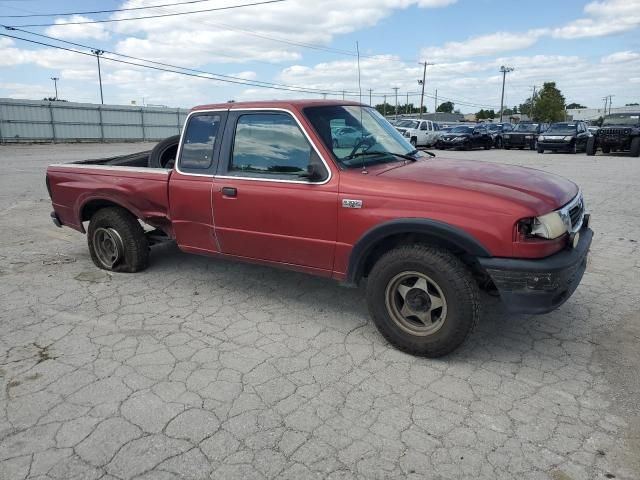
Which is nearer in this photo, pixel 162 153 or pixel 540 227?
pixel 540 227

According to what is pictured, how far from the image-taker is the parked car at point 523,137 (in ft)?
89.8

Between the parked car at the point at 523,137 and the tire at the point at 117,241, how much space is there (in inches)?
1053

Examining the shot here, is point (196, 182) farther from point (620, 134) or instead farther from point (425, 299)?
point (620, 134)

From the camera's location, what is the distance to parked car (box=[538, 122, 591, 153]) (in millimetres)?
23656

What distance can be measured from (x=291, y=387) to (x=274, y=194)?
4.98 feet

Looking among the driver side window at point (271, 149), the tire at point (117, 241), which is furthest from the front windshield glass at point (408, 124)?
the driver side window at point (271, 149)

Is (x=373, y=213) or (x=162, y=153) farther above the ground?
(x=162, y=153)

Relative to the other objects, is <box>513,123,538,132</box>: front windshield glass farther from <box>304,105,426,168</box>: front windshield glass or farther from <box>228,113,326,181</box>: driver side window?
<box>228,113,326,181</box>: driver side window

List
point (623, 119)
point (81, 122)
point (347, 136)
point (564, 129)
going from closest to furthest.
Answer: point (347, 136) < point (623, 119) < point (564, 129) < point (81, 122)

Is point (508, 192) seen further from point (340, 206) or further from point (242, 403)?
point (242, 403)

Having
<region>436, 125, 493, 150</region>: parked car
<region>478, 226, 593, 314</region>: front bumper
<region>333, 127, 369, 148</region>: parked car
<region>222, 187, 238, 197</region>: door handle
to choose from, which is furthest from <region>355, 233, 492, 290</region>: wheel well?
<region>436, 125, 493, 150</region>: parked car

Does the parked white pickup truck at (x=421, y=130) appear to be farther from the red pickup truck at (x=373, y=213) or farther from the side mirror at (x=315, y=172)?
the side mirror at (x=315, y=172)

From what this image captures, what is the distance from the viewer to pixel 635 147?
20.8 m

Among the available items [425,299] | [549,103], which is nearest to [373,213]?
[425,299]
